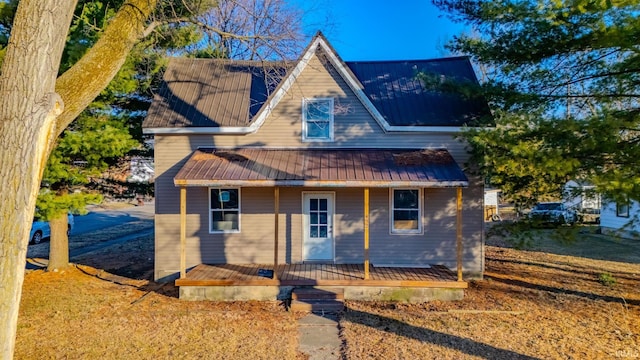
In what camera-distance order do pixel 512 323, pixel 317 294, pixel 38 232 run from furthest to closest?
pixel 38 232 < pixel 317 294 < pixel 512 323

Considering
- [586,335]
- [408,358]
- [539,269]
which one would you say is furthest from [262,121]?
[539,269]

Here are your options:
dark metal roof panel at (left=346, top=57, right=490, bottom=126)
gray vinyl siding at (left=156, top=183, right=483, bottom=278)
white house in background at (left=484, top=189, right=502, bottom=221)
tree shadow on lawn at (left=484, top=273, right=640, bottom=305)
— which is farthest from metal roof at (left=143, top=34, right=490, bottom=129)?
white house in background at (left=484, top=189, right=502, bottom=221)

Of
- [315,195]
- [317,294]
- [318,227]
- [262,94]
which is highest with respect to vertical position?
[262,94]

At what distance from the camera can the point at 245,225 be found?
10344mm

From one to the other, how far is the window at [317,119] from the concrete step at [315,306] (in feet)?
14.4

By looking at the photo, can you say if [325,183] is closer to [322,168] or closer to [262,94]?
[322,168]

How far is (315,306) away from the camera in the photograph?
26.5 feet

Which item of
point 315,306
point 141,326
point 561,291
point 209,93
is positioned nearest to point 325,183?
point 315,306

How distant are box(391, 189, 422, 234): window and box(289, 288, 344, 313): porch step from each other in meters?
2.82

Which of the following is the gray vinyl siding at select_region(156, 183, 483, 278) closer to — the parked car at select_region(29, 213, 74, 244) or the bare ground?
the bare ground

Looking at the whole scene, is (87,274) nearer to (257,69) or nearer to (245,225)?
(245,225)

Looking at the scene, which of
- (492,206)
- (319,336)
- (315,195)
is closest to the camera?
(319,336)

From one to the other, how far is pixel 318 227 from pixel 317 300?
2.56 meters

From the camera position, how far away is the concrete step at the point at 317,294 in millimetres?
8312
